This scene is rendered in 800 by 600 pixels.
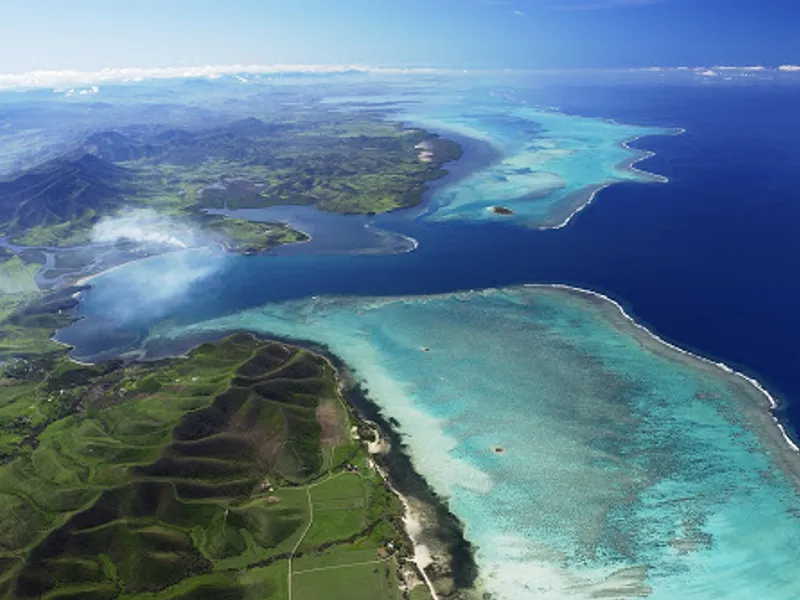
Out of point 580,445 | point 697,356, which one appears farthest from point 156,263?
point 697,356

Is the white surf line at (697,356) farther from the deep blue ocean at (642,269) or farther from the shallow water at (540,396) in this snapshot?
the deep blue ocean at (642,269)

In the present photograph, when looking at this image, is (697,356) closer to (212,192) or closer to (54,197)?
(212,192)

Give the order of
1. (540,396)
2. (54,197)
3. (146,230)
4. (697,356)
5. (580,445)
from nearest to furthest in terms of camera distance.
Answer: (580,445) < (540,396) < (697,356) < (146,230) < (54,197)

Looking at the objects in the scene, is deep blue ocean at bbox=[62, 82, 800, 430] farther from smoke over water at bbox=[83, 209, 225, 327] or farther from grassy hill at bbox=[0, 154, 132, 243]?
grassy hill at bbox=[0, 154, 132, 243]

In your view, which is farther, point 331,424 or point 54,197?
point 54,197

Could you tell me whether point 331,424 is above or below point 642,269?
below

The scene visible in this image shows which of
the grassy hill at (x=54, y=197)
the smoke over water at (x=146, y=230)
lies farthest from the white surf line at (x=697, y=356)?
the grassy hill at (x=54, y=197)
